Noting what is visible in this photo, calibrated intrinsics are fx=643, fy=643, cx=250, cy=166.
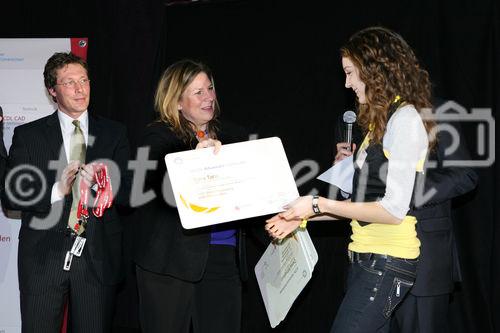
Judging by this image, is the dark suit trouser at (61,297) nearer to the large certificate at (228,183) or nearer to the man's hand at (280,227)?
the large certificate at (228,183)

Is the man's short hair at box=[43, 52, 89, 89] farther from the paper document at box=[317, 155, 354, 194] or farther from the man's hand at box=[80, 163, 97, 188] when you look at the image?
the paper document at box=[317, 155, 354, 194]

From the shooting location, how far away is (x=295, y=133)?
161 inches

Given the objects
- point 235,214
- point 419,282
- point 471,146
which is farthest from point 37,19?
point 419,282

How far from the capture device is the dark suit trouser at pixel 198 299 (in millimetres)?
2910

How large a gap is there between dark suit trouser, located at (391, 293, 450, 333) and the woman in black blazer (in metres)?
0.80

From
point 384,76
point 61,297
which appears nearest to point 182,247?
point 61,297

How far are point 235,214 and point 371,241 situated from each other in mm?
589

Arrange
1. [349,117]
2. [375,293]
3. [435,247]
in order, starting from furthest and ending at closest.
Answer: [349,117], [435,247], [375,293]

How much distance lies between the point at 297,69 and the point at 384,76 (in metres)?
1.77

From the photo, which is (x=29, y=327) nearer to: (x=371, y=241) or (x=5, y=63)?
(x=371, y=241)

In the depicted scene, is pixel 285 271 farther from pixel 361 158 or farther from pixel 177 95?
pixel 177 95

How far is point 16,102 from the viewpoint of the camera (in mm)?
4367

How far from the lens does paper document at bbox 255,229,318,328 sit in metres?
2.54

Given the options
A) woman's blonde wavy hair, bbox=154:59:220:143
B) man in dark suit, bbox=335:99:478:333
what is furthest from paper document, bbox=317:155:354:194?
woman's blonde wavy hair, bbox=154:59:220:143
